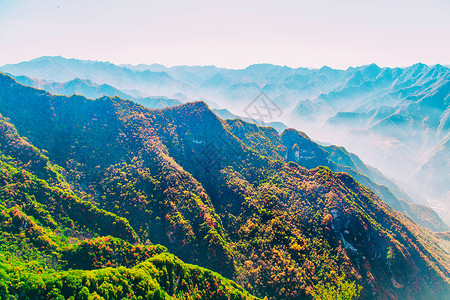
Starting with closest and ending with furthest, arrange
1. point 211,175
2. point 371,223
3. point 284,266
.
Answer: point 284,266 < point 371,223 < point 211,175

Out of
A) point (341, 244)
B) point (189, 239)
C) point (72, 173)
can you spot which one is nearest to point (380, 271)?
point (341, 244)

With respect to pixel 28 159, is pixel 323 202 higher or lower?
higher

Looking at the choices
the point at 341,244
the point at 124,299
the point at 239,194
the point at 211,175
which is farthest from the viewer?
the point at 211,175

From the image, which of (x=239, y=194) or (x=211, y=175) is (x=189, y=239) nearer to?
(x=239, y=194)

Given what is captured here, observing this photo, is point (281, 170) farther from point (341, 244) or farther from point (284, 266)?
point (284, 266)

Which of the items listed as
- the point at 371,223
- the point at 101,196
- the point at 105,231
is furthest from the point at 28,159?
the point at 371,223

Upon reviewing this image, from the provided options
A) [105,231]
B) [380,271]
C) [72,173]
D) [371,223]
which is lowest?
[105,231]

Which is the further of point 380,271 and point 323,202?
point 323,202
